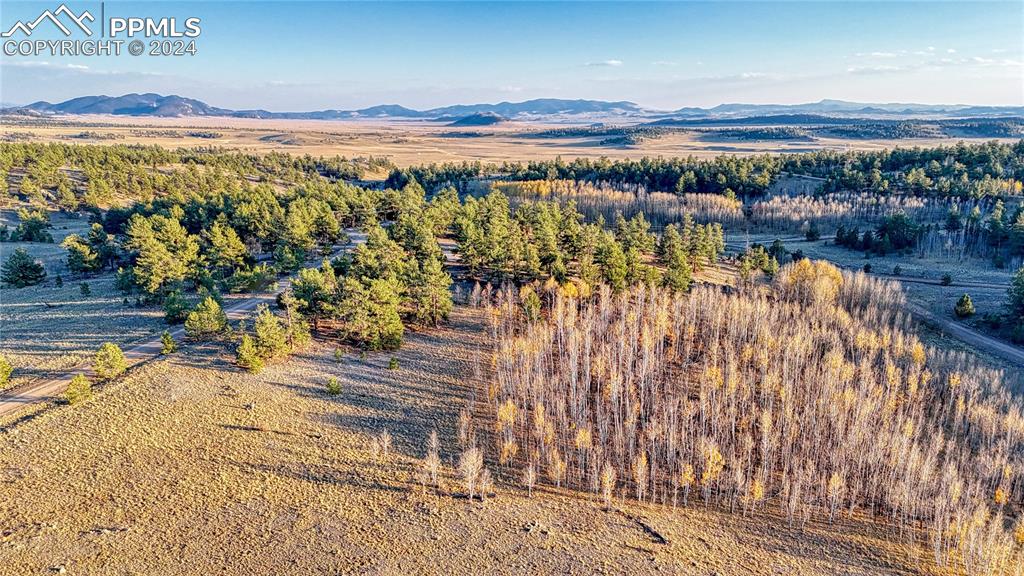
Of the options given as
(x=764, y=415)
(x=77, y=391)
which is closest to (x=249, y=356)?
Result: (x=77, y=391)

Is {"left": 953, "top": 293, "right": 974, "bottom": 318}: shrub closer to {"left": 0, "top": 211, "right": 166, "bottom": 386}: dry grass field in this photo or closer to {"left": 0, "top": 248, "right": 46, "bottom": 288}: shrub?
{"left": 0, "top": 211, "right": 166, "bottom": 386}: dry grass field

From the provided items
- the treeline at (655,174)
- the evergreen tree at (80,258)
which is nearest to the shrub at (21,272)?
the evergreen tree at (80,258)

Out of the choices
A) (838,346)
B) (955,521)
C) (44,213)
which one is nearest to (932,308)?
(838,346)

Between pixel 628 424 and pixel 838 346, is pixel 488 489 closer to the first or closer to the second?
pixel 628 424

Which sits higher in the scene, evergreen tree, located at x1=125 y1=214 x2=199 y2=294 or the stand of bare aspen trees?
evergreen tree, located at x1=125 y1=214 x2=199 y2=294

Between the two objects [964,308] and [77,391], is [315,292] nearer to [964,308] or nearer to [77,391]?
[77,391]

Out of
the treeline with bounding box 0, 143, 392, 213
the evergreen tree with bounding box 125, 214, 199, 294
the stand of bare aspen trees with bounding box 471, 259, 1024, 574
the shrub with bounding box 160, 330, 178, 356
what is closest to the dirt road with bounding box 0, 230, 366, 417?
the shrub with bounding box 160, 330, 178, 356
